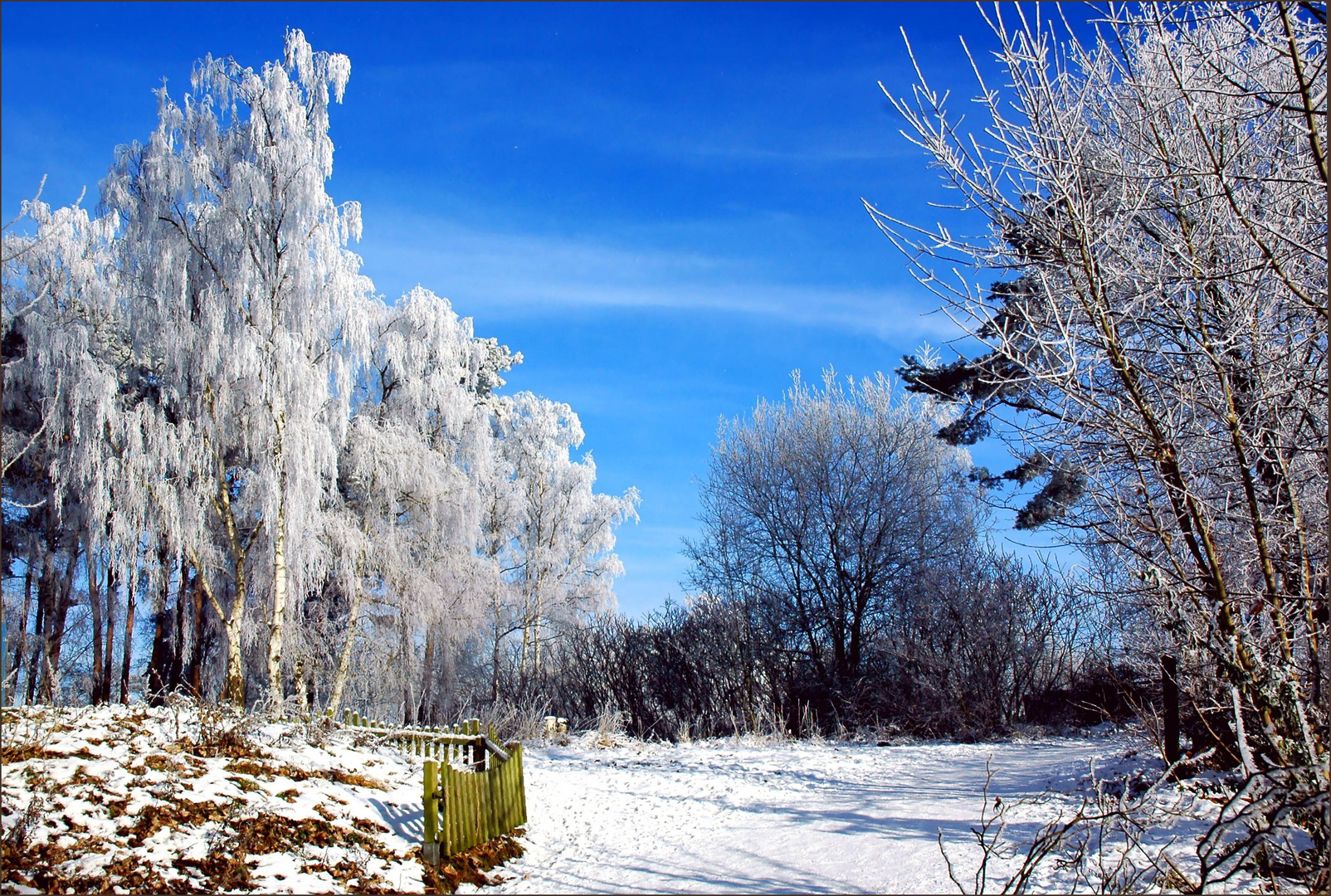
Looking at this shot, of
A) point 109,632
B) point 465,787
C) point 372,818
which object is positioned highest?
point 109,632

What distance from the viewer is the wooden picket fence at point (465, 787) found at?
674 centimetres

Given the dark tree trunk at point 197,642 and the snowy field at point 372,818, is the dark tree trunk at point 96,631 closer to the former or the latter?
the dark tree trunk at point 197,642

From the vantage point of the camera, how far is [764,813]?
8609 millimetres

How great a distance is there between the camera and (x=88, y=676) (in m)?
17.5

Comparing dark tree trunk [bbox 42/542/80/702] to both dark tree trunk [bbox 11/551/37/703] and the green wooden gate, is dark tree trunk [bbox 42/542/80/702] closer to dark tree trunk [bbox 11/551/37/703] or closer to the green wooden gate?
dark tree trunk [bbox 11/551/37/703]

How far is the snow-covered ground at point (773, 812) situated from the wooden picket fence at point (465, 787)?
0.38 metres

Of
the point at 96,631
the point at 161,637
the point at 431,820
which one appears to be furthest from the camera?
the point at 161,637

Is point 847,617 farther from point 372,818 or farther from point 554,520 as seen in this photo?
point 372,818

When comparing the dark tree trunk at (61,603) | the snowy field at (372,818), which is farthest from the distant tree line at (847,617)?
the dark tree trunk at (61,603)

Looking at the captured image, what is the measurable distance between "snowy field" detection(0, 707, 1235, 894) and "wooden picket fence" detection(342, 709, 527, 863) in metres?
0.23

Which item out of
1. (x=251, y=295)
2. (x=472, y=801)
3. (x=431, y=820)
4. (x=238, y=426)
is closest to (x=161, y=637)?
(x=238, y=426)

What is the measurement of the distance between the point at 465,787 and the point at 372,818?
2.41 feet

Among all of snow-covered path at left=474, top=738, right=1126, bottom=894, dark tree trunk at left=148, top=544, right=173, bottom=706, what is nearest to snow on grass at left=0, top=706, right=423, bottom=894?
snow-covered path at left=474, top=738, right=1126, bottom=894

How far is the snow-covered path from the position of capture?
6137mm
